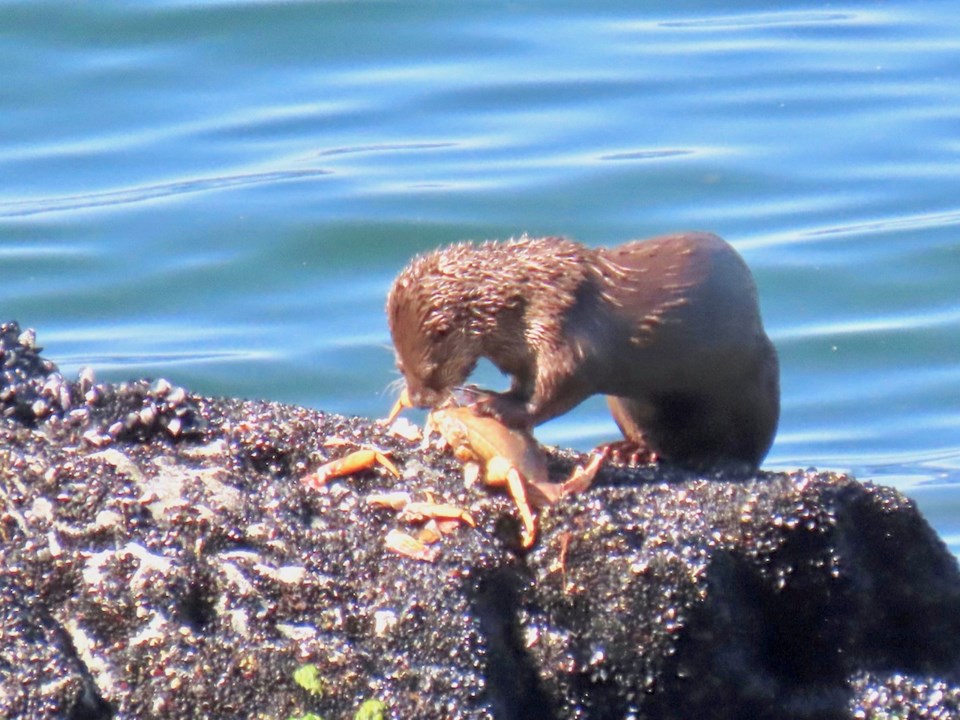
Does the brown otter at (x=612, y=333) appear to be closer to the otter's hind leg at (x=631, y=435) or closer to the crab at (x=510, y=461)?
the otter's hind leg at (x=631, y=435)

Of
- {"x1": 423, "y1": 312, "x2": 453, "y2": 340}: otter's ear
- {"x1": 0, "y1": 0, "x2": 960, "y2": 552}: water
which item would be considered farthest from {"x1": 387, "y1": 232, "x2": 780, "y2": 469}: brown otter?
{"x1": 0, "y1": 0, "x2": 960, "y2": 552}: water

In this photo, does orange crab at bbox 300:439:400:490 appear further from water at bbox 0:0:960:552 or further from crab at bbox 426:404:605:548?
water at bbox 0:0:960:552

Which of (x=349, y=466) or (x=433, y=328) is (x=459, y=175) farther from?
(x=349, y=466)

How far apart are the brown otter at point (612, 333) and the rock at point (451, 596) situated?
1246mm

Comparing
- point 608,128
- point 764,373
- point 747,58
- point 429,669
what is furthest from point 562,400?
point 747,58

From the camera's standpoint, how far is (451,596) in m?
3.79

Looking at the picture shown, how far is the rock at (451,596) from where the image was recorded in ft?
12.2

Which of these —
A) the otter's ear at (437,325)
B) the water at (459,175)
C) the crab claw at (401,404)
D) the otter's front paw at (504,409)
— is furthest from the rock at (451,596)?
the water at (459,175)

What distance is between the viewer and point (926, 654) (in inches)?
166

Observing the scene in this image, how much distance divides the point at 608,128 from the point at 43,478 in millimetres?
8493

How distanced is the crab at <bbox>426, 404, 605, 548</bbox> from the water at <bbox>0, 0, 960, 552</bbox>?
3986mm

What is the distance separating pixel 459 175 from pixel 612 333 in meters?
6.07

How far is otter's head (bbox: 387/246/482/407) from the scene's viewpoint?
18.6ft

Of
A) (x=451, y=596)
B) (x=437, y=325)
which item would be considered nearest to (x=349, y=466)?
(x=451, y=596)
